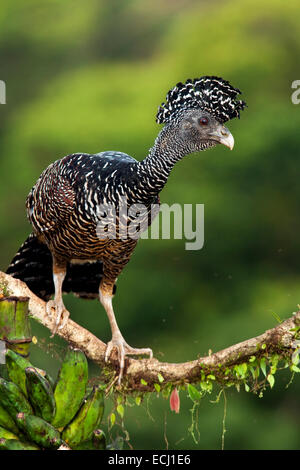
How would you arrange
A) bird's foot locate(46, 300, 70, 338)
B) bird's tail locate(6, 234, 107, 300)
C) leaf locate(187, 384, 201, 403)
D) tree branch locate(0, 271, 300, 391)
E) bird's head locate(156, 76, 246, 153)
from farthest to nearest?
bird's tail locate(6, 234, 107, 300) → bird's foot locate(46, 300, 70, 338) → bird's head locate(156, 76, 246, 153) → leaf locate(187, 384, 201, 403) → tree branch locate(0, 271, 300, 391)

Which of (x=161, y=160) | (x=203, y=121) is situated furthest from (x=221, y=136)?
(x=161, y=160)

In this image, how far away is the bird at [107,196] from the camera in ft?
8.32

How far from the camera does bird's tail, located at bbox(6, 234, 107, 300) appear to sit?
9.77ft

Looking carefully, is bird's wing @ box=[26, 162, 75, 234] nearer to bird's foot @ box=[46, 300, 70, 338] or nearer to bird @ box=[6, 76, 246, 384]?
bird @ box=[6, 76, 246, 384]

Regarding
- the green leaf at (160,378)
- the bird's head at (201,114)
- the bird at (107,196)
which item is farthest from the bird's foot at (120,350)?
the bird's head at (201,114)

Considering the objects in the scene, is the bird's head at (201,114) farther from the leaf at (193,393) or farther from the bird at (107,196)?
the leaf at (193,393)

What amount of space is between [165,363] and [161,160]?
67 centimetres

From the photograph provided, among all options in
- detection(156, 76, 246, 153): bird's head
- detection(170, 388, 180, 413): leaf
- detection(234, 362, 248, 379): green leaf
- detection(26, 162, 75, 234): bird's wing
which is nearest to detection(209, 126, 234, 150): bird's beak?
detection(156, 76, 246, 153): bird's head

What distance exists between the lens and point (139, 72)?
5996 millimetres

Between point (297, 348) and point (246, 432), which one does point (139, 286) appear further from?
point (297, 348)

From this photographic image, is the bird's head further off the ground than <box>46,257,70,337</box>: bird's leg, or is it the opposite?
the bird's head

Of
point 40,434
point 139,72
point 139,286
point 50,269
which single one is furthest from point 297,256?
point 40,434

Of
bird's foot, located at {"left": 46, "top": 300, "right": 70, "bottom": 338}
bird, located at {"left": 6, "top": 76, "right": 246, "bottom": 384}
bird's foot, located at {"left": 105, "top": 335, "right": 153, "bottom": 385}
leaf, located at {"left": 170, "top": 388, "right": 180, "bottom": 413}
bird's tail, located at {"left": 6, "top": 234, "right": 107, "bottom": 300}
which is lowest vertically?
leaf, located at {"left": 170, "top": 388, "right": 180, "bottom": 413}
